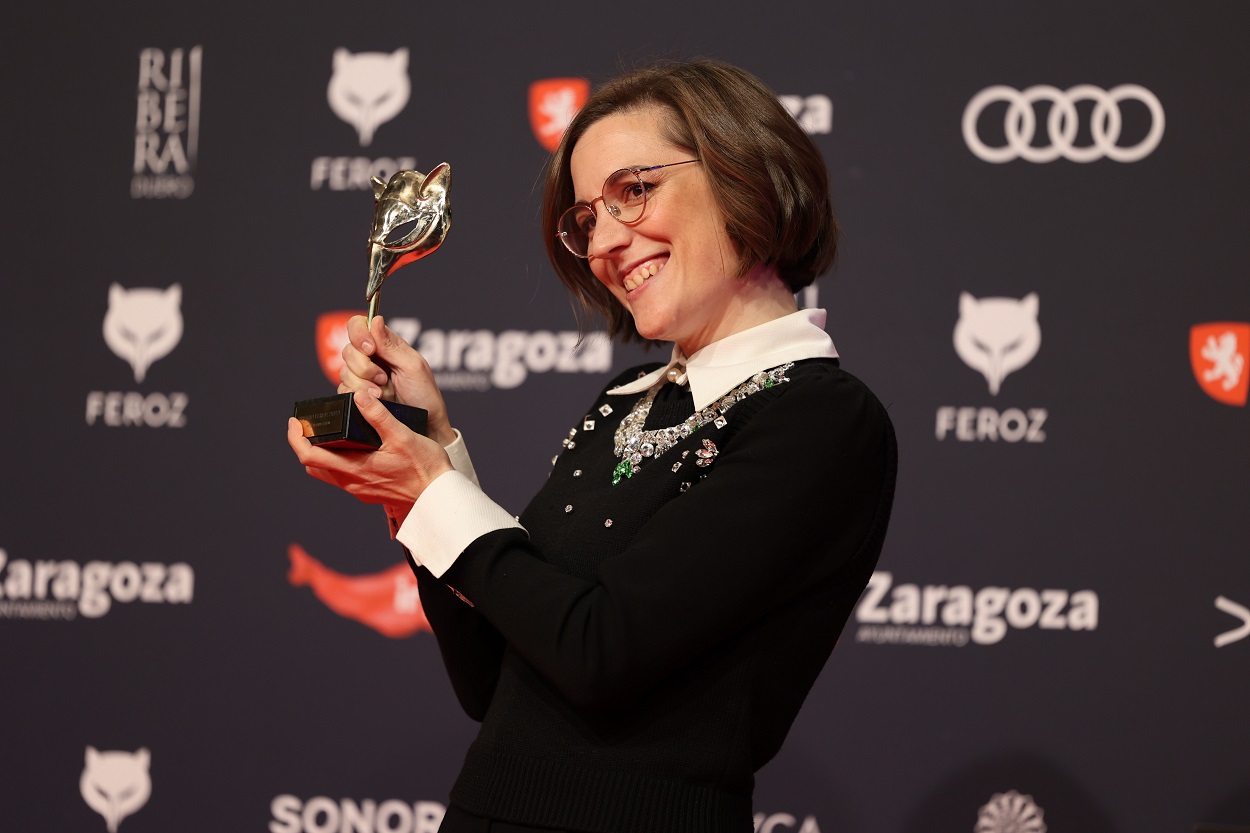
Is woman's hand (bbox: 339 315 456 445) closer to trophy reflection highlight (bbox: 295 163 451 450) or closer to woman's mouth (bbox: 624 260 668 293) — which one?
trophy reflection highlight (bbox: 295 163 451 450)

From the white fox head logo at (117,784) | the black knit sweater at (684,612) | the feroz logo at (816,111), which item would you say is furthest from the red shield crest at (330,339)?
the black knit sweater at (684,612)

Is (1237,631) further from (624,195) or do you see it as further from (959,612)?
(624,195)

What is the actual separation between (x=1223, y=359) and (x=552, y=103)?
1.58m

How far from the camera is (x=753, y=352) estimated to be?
1183mm

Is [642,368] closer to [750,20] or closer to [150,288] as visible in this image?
[750,20]

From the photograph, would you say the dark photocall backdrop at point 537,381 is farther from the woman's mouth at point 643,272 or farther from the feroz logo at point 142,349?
the woman's mouth at point 643,272

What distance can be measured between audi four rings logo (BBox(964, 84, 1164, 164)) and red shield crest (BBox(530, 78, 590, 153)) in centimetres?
89

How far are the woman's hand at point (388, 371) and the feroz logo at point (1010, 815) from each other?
166 centimetres

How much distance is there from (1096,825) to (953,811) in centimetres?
29

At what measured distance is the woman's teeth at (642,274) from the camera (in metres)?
1.22

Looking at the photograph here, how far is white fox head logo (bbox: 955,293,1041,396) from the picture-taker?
7.98ft

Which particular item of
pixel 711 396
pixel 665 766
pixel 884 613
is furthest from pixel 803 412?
pixel 884 613

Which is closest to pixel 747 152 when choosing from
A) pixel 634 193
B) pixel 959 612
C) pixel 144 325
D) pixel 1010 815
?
pixel 634 193

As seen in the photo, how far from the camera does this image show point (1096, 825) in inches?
92.6
